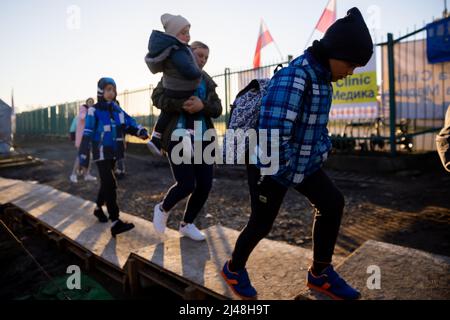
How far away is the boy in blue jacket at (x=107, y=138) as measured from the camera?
3746 mm

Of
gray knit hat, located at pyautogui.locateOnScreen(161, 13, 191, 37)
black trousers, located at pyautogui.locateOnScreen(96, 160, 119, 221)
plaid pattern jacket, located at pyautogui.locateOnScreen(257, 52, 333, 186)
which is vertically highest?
gray knit hat, located at pyautogui.locateOnScreen(161, 13, 191, 37)

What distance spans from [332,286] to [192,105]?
166cm

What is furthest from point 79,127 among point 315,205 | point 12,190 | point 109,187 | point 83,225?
point 315,205

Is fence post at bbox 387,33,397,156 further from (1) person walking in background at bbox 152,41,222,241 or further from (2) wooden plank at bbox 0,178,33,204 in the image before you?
(2) wooden plank at bbox 0,178,33,204

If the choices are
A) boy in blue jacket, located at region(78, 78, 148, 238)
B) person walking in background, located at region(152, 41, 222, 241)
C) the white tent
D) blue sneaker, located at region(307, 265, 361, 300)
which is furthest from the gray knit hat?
the white tent

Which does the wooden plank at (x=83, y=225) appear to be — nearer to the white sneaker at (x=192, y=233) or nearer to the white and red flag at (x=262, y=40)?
the white sneaker at (x=192, y=233)

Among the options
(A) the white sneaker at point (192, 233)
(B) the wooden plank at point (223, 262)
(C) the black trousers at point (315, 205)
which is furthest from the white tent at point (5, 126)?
(C) the black trousers at point (315, 205)

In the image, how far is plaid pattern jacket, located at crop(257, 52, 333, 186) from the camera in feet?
6.23

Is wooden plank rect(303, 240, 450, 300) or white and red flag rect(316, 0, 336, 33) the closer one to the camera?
wooden plank rect(303, 240, 450, 300)

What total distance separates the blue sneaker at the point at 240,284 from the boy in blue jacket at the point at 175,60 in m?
1.23

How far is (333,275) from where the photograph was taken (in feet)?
6.97

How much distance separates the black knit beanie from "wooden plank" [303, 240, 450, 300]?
1318 mm

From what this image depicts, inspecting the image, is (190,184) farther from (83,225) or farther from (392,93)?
(392,93)
